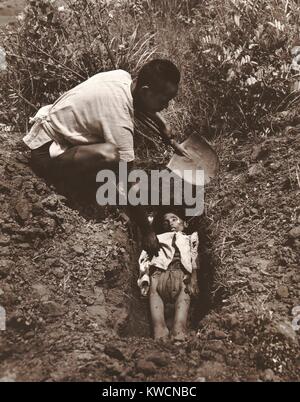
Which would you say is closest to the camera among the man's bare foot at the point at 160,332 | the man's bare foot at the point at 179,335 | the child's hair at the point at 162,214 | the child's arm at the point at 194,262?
the man's bare foot at the point at 179,335

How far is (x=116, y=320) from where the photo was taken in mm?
2369

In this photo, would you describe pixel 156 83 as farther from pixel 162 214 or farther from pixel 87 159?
pixel 162 214

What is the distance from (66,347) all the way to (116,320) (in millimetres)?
421

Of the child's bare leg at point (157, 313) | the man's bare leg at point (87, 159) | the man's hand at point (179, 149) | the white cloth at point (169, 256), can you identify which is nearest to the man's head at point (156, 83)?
the man's bare leg at point (87, 159)

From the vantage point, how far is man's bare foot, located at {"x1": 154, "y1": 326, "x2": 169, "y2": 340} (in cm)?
243

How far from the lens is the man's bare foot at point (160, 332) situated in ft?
7.96

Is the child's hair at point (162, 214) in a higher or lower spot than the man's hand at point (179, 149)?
lower

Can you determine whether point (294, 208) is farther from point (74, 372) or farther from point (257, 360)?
point (74, 372)

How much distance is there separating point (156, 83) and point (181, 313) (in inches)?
50.1

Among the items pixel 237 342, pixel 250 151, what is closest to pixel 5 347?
pixel 237 342

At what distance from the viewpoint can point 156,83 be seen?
233 cm

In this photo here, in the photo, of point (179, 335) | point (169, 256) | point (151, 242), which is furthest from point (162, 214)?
point (179, 335)

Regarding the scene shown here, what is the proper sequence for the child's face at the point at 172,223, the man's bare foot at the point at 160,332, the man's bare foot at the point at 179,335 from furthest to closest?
the child's face at the point at 172,223 < the man's bare foot at the point at 160,332 < the man's bare foot at the point at 179,335

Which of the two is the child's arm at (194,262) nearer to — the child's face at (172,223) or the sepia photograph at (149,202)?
the sepia photograph at (149,202)
